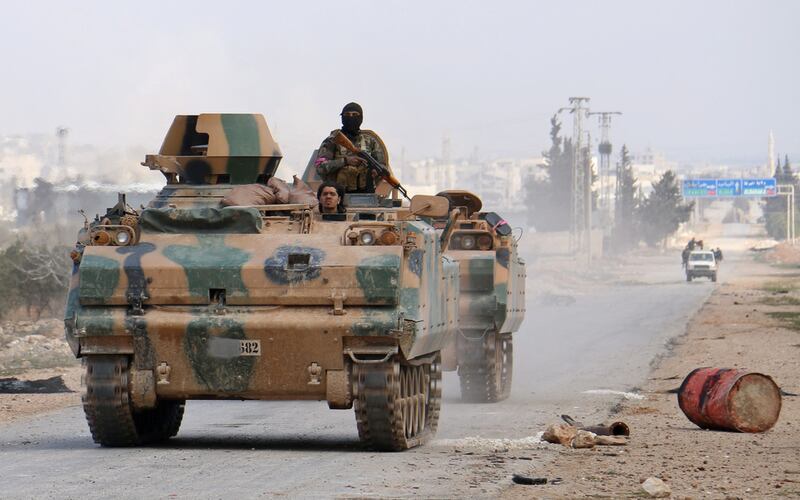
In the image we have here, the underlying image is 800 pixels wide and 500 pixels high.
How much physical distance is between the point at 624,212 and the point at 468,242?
13070cm

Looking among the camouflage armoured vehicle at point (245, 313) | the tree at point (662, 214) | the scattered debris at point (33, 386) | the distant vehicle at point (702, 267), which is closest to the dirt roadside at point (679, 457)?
the camouflage armoured vehicle at point (245, 313)

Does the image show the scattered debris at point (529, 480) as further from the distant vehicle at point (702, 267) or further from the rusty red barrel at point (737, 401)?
the distant vehicle at point (702, 267)

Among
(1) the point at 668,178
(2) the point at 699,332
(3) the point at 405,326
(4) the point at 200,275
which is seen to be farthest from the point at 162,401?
(1) the point at 668,178

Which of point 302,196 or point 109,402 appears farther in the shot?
point 302,196

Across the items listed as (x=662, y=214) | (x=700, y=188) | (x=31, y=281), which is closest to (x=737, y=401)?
(x=31, y=281)

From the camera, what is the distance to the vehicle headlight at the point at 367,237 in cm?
1380

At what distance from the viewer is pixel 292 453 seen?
13.8 metres

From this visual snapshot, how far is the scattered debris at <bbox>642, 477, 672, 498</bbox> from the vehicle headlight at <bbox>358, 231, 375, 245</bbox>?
3.48 metres

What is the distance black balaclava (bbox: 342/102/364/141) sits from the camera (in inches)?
651

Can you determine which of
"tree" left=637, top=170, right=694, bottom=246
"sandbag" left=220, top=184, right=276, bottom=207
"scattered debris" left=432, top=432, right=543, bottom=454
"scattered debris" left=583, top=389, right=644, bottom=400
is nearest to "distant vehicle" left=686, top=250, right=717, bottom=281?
"scattered debris" left=583, top=389, right=644, bottom=400

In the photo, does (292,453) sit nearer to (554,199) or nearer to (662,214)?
(554,199)

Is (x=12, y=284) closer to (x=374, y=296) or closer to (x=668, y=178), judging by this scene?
(x=374, y=296)

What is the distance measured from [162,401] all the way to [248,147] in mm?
2782

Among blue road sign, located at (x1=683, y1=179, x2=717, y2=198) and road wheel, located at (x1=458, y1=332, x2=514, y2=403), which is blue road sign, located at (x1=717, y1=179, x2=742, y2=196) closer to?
blue road sign, located at (x1=683, y1=179, x2=717, y2=198)
